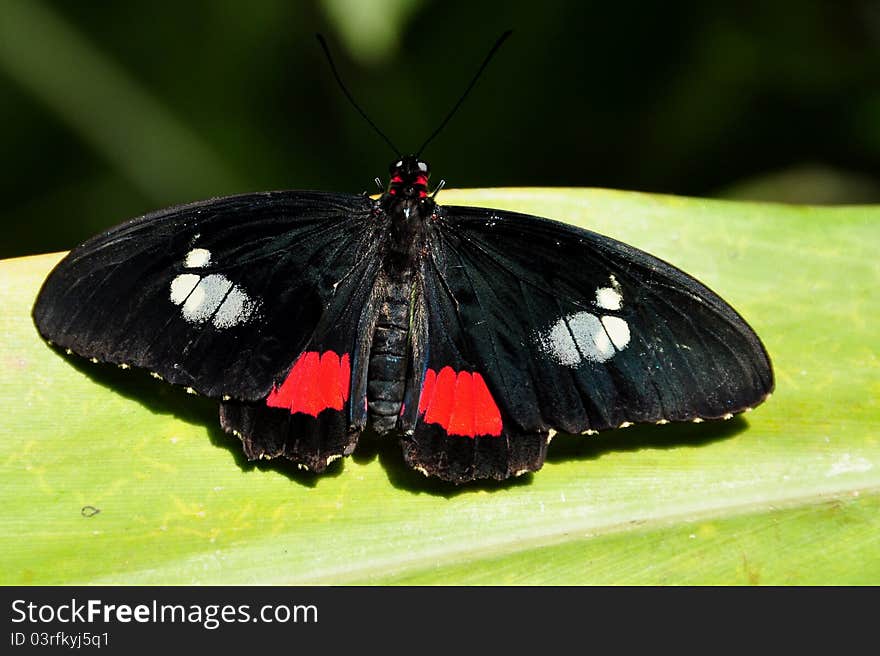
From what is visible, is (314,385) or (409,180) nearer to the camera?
(314,385)

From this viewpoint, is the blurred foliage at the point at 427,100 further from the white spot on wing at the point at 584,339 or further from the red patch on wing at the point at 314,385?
the white spot on wing at the point at 584,339

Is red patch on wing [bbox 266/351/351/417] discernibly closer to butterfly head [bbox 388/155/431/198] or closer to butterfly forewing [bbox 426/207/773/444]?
butterfly forewing [bbox 426/207/773/444]

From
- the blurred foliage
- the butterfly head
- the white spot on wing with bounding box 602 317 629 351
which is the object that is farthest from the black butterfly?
the blurred foliage

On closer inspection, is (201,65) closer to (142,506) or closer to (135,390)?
(135,390)

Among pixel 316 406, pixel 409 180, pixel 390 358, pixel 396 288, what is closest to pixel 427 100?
pixel 409 180

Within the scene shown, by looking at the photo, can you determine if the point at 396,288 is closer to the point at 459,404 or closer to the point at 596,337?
the point at 459,404

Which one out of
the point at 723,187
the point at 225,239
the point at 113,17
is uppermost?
the point at 113,17

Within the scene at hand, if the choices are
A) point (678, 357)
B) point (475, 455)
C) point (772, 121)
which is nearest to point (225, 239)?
Result: point (475, 455)

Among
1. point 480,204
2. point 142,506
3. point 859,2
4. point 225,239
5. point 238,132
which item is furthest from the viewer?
point 238,132
